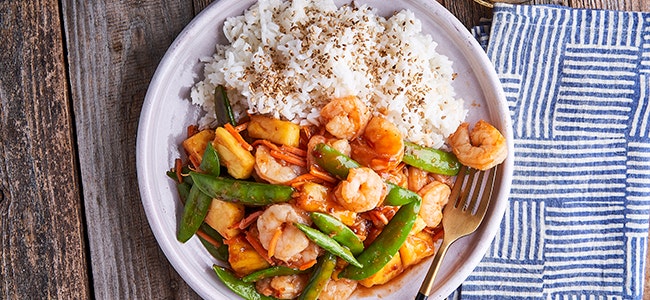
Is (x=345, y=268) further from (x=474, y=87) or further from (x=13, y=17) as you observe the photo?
(x=13, y=17)

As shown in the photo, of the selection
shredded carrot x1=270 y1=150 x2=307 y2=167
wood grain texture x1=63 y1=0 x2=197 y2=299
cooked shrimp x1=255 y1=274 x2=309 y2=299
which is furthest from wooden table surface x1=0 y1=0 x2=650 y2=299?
shredded carrot x1=270 y1=150 x2=307 y2=167

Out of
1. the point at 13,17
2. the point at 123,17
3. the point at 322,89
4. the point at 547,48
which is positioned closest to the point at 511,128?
the point at 547,48

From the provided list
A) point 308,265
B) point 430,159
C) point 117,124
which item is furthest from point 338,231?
point 117,124

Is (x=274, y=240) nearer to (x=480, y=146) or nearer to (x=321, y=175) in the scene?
(x=321, y=175)

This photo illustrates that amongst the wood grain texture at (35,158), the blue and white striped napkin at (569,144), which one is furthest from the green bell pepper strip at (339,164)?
the wood grain texture at (35,158)

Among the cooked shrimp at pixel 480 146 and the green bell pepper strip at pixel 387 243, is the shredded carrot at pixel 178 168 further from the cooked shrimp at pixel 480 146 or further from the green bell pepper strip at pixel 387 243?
the cooked shrimp at pixel 480 146
